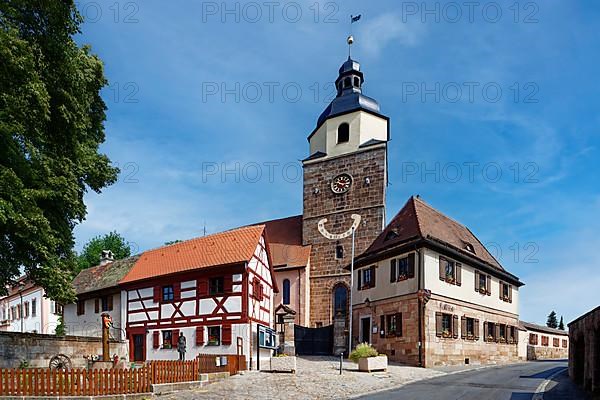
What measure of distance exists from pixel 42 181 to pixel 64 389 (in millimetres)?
6605

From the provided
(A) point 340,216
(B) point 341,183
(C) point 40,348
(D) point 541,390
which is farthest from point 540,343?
(C) point 40,348

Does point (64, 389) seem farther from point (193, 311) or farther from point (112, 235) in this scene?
point (112, 235)

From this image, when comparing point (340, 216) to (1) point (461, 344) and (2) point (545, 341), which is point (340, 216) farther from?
(2) point (545, 341)

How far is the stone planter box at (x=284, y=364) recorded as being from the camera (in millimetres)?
19094

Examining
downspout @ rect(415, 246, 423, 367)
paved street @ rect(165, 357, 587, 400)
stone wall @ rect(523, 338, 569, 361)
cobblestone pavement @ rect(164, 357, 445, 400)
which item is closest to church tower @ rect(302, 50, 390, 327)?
downspout @ rect(415, 246, 423, 367)

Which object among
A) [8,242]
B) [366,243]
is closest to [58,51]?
[8,242]

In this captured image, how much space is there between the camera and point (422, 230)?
26.7 metres

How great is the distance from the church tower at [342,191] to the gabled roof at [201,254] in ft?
40.0

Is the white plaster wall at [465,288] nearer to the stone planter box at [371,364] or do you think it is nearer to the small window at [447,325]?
the small window at [447,325]

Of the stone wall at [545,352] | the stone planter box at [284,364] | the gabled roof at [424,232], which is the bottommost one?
the stone wall at [545,352]

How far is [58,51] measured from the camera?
16.0 metres

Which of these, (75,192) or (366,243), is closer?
(75,192)

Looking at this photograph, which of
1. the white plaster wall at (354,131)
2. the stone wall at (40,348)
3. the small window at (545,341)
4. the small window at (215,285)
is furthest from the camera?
the small window at (545,341)

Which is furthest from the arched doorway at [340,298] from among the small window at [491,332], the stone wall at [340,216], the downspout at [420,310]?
the downspout at [420,310]
